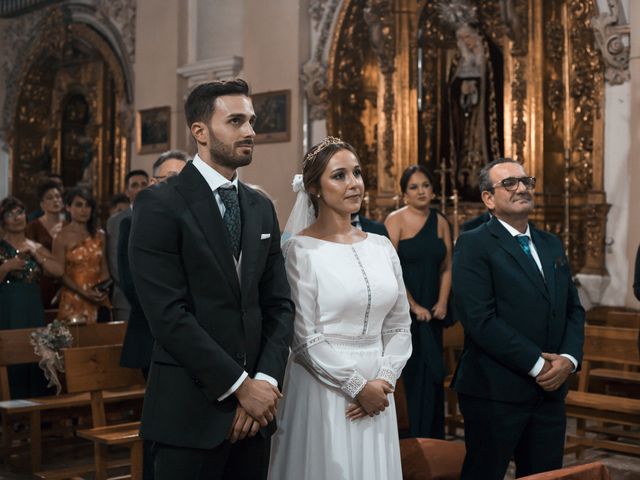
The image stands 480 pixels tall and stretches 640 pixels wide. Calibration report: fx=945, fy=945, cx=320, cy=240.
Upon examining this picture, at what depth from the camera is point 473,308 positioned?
3.96 metres

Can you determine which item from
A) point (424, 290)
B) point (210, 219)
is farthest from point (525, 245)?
point (424, 290)

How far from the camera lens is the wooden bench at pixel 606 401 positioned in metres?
5.89

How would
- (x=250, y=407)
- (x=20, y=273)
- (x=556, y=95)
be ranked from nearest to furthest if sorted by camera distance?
(x=250, y=407) → (x=20, y=273) → (x=556, y=95)

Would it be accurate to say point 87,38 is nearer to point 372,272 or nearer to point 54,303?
point 54,303

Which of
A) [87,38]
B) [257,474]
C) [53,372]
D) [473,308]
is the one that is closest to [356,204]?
[473,308]

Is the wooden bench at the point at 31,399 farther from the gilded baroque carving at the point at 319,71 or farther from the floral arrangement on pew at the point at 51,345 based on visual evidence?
the gilded baroque carving at the point at 319,71

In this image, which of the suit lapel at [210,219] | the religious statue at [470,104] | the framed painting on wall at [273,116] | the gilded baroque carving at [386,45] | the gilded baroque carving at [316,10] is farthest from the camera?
Result: the framed painting on wall at [273,116]

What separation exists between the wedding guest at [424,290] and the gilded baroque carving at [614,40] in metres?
3.01

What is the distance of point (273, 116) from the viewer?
37.5 feet

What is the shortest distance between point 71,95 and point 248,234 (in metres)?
14.5

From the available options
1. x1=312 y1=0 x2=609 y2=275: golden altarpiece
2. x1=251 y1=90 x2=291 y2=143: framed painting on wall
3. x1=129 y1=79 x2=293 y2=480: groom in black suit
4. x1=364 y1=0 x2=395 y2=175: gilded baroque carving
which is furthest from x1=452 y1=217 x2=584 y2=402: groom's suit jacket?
x1=251 y1=90 x2=291 y2=143: framed painting on wall

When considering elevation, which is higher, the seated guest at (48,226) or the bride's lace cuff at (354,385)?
the seated guest at (48,226)

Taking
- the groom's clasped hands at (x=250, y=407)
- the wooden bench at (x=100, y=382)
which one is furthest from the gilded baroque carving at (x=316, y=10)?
the groom's clasped hands at (x=250, y=407)

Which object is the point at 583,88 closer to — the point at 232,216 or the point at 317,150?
the point at 317,150
